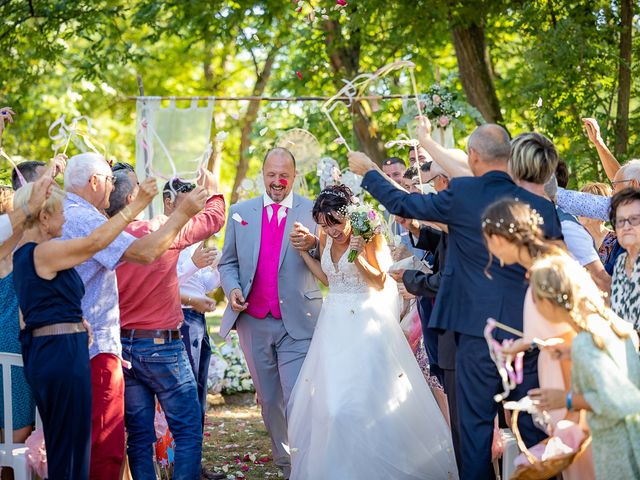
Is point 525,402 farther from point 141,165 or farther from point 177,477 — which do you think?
point 141,165

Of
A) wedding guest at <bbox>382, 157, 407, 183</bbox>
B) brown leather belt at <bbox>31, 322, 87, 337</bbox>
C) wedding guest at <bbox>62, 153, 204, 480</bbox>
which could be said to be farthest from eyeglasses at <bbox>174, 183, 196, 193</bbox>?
brown leather belt at <bbox>31, 322, 87, 337</bbox>

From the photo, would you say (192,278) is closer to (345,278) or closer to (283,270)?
(283,270)

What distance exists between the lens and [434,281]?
204 inches

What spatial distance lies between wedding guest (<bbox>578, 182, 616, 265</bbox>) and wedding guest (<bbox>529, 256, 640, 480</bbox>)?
2.45 meters

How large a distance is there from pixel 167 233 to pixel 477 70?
6.74m

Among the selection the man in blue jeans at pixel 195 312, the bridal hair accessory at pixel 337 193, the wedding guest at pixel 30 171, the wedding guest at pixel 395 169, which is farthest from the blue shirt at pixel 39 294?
the wedding guest at pixel 395 169

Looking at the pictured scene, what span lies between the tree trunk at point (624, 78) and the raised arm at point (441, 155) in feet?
13.6

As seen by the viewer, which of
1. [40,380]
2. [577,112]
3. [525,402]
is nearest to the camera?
[525,402]

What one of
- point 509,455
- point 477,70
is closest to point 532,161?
point 509,455

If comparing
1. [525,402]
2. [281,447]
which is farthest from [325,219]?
[525,402]

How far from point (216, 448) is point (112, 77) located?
1456 centimetres

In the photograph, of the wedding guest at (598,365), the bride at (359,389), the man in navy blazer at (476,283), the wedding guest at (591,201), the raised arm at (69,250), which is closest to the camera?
the wedding guest at (598,365)

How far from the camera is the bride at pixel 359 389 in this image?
225 inches

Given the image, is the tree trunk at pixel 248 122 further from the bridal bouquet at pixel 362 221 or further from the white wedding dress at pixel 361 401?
→ the bridal bouquet at pixel 362 221
